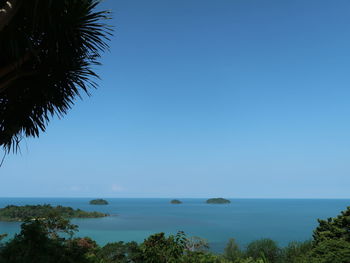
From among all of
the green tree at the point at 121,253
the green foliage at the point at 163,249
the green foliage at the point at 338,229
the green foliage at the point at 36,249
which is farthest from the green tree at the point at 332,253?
the green foliage at the point at 36,249

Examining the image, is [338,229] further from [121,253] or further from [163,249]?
[121,253]

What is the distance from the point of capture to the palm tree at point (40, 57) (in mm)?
3602

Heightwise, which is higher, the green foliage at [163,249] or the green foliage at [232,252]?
the green foliage at [163,249]

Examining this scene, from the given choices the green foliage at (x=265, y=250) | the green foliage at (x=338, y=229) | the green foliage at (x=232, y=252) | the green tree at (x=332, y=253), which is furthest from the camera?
the green foliage at (x=265, y=250)

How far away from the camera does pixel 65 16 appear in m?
4.00

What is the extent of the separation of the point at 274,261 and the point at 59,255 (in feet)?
55.5

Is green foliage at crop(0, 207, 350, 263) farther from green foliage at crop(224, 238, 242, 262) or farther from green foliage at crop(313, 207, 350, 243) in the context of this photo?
green foliage at crop(224, 238, 242, 262)

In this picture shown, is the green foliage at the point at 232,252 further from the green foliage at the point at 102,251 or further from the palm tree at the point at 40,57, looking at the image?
the palm tree at the point at 40,57

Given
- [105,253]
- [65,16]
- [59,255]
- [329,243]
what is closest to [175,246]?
[105,253]

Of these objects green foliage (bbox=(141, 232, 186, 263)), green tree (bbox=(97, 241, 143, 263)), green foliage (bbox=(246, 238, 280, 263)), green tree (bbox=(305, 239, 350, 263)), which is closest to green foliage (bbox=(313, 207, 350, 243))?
green tree (bbox=(305, 239, 350, 263))

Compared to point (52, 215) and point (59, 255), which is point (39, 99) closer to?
point (59, 255)

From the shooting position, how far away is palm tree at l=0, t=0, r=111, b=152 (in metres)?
3.60

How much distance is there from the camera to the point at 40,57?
4.41 m

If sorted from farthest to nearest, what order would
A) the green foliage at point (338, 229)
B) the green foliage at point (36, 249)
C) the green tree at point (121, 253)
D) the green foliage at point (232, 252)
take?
the green foliage at point (232, 252) → the green foliage at point (338, 229) → the green tree at point (121, 253) → the green foliage at point (36, 249)
